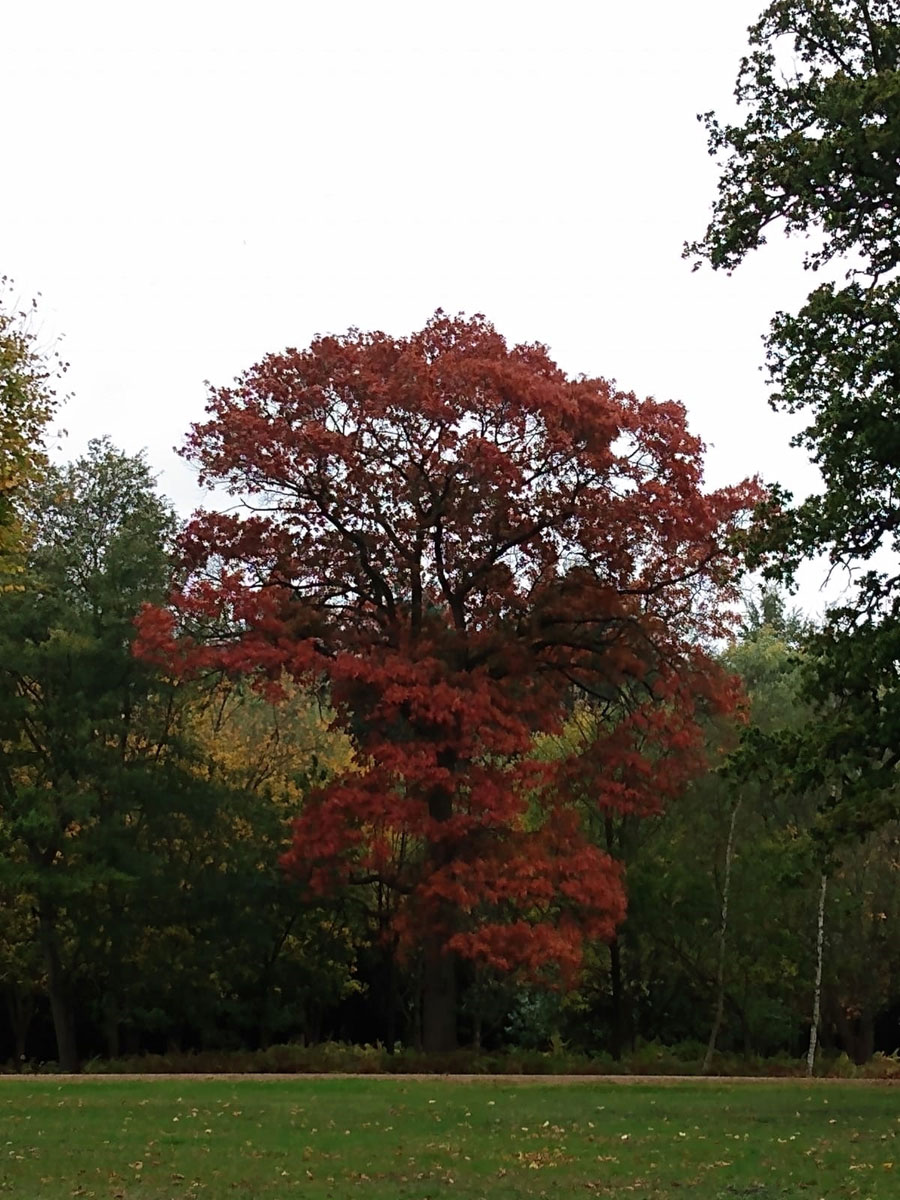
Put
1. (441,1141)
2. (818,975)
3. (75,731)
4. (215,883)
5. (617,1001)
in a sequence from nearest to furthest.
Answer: (441,1141)
(818,975)
(75,731)
(215,883)
(617,1001)

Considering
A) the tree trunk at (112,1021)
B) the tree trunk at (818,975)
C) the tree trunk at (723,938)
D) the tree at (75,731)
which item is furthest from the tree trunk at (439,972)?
the tree trunk at (112,1021)

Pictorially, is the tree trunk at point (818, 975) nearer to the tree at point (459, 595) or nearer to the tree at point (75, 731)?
the tree at point (459, 595)

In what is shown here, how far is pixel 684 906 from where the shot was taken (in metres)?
28.9

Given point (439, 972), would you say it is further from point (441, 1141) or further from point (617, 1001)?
point (441, 1141)

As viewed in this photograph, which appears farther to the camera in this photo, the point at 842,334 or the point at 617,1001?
the point at 617,1001

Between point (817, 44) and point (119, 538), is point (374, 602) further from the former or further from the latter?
point (817, 44)

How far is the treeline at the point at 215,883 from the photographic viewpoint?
27250 millimetres

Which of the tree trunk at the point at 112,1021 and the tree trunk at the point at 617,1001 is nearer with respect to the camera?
the tree trunk at the point at 112,1021

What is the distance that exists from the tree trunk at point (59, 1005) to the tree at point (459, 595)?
5.86 meters

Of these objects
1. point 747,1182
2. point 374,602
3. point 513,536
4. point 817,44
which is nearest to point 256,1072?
point 374,602

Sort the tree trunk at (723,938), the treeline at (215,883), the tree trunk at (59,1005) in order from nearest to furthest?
the treeline at (215,883)
the tree trunk at (723,938)
the tree trunk at (59,1005)

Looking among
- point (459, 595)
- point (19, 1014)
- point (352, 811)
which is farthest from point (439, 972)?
point (19, 1014)

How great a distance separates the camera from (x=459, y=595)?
2589 centimetres

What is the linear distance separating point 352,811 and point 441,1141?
10.8 m
